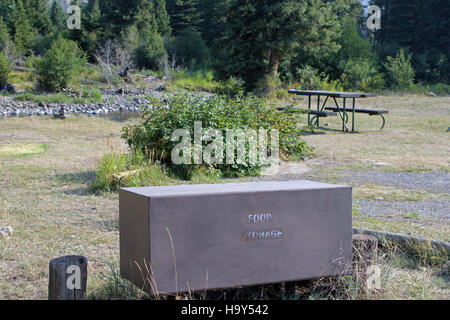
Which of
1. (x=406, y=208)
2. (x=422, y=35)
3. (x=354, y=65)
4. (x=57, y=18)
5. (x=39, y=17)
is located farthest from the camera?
(x=57, y=18)

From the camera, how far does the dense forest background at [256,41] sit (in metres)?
20.1

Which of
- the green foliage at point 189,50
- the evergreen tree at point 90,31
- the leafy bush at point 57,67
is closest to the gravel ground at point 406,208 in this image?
the leafy bush at point 57,67

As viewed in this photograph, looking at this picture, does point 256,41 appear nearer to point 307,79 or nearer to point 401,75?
point 307,79

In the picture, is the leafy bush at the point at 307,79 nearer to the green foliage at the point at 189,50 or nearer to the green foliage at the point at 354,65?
the green foliage at the point at 354,65

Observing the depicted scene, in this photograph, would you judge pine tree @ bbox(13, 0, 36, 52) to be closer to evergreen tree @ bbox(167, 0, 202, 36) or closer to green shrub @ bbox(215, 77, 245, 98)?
evergreen tree @ bbox(167, 0, 202, 36)

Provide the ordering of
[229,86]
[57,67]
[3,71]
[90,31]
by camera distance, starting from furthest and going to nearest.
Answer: [90,31]
[229,86]
[3,71]
[57,67]

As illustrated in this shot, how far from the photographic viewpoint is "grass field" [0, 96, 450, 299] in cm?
345

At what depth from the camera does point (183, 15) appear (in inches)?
1642

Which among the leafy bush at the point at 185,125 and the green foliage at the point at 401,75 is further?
the green foliage at the point at 401,75

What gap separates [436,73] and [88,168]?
28807 millimetres

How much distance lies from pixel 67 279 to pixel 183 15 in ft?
135

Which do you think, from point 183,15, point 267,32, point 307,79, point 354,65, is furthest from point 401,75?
point 183,15

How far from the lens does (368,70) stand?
83.8 ft

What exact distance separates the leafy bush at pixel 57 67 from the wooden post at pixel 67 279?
55.3ft
